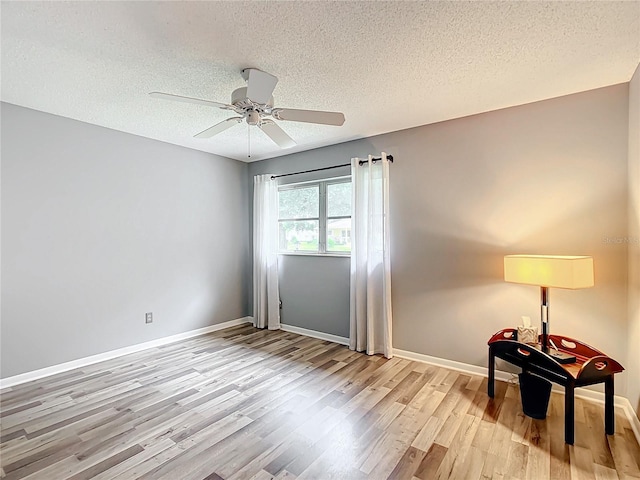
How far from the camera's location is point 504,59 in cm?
205

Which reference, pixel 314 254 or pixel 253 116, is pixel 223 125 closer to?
pixel 253 116

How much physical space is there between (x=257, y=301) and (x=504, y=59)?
3.95 m

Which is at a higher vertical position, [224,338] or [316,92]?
[316,92]

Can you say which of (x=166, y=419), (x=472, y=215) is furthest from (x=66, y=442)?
(x=472, y=215)

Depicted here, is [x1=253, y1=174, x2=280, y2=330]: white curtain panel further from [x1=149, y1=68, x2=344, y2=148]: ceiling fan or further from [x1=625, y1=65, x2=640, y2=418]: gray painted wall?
[x1=625, y1=65, x2=640, y2=418]: gray painted wall

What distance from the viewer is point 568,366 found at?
2.06 m

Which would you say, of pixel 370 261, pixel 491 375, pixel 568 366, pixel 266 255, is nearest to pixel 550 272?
pixel 568 366

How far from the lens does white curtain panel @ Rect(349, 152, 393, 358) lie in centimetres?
345

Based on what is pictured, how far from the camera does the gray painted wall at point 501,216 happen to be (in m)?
2.42

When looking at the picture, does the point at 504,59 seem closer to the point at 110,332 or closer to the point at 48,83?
the point at 48,83

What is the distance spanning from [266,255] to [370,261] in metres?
1.67

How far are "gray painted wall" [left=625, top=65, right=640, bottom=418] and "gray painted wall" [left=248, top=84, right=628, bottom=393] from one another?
0.09m

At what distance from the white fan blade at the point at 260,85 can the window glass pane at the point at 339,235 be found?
2122mm

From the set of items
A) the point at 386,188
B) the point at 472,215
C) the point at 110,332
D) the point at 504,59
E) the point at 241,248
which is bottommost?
the point at 110,332
